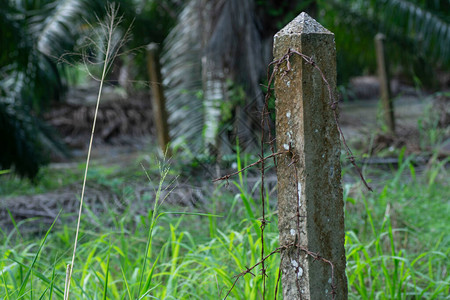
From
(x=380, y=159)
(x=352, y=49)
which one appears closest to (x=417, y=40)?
(x=352, y=49)

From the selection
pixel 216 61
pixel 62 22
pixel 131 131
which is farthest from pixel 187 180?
pixel 131 131

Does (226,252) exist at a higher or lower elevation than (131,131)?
lower

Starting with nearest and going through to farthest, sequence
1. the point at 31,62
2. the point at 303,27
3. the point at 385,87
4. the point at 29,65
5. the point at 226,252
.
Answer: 1. the point at 303,27
2. the point at 226,252
3. the point at 31,62
4. the point at 29,65
5. the point at 385,87

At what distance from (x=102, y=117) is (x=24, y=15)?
3.72 metres

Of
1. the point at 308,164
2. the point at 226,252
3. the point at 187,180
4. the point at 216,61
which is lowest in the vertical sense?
the point at 226,252

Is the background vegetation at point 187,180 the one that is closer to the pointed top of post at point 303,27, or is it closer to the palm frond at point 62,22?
the palm frond at point 62,22

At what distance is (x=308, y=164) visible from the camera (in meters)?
1.14

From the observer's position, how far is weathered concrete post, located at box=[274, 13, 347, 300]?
1126 millimetres

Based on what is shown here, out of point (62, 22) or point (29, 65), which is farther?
point (62, 22)

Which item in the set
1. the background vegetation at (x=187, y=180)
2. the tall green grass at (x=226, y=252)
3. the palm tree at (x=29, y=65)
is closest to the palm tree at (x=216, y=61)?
the background vegetation at (x=187, y=180)

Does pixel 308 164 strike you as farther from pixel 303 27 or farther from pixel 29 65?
pixel 29 65

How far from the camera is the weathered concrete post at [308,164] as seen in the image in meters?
1.13

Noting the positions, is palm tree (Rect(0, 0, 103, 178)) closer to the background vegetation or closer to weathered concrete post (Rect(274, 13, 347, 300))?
the background vegetation

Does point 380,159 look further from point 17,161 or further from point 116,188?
point 17,161
